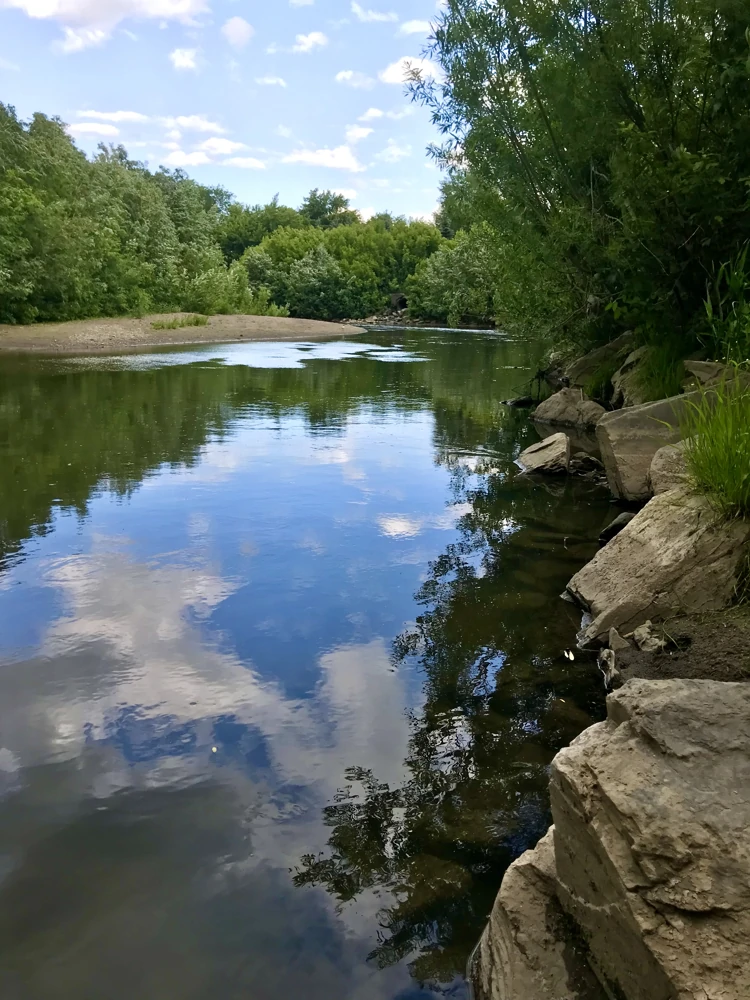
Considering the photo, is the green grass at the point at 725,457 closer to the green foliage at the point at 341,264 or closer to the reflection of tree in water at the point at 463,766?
the reflection of tree in water at the point at 463,766

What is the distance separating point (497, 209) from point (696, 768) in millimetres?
14151

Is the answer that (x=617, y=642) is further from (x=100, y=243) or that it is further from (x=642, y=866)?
(x=100, y=243)

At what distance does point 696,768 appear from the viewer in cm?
248

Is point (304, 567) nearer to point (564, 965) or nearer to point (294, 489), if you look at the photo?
point (294, 489)

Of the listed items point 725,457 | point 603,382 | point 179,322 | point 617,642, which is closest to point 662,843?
point 617,642

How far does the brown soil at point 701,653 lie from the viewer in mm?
3809

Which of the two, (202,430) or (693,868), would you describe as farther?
(202,430)

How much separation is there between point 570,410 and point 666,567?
10636 millimetres

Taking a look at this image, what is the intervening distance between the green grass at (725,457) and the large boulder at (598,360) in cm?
928

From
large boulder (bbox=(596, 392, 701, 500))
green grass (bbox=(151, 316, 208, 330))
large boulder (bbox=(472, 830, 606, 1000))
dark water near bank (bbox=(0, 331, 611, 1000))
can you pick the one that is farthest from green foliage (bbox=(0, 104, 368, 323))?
large boulder (bbox=(472, 830, 606, 1000))

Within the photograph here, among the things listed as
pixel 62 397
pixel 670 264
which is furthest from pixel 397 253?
pixel 670 264

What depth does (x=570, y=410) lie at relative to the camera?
15.2m

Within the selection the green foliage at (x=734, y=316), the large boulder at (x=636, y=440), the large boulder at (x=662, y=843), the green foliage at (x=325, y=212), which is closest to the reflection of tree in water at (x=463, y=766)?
the large boulder at (x=662, y=843)

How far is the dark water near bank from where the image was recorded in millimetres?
2980
